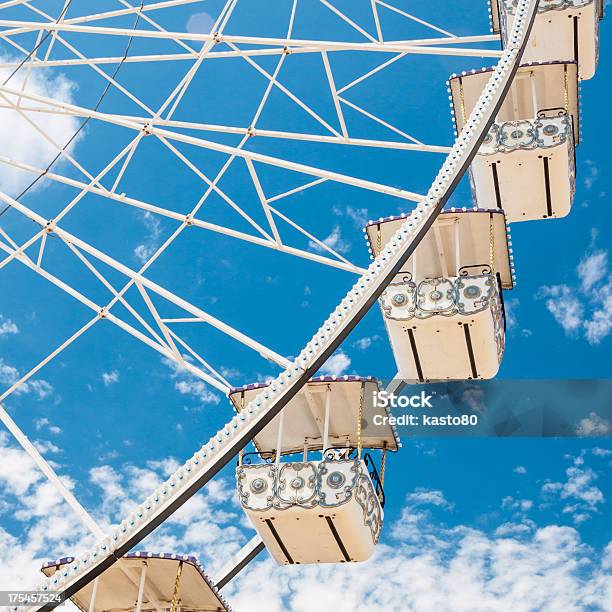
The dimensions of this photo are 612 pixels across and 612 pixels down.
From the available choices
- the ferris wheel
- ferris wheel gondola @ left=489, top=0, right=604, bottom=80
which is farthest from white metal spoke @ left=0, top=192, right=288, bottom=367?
ferris wheel gondola @ left=489, top=0, right=604, bottom=80

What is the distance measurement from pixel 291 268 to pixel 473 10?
30.1 ft

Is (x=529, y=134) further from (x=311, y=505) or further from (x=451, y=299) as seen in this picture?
(x=311, y=505)

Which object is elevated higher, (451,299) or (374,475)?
(451,299)

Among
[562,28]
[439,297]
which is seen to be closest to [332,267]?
[439,297]

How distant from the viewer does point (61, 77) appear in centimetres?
3147

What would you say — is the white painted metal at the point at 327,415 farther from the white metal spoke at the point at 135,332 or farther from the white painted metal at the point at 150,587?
the white painted metal at the point at 150,587

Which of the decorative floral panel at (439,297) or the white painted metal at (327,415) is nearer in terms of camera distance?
the white painted metal at (327,415)

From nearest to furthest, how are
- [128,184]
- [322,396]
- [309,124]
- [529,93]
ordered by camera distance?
1. [322,396]
2. [529,93]
3. [128,184]
4. [309,124]

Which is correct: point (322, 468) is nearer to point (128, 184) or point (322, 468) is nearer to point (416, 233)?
point (416, 233)

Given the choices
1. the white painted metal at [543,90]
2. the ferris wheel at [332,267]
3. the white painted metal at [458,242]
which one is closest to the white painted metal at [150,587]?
the ferris wheel at [332,267]

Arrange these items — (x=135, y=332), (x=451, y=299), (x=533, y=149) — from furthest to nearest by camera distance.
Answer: (x=533, y=149), (x=451, y=299), (x=135, y=332)

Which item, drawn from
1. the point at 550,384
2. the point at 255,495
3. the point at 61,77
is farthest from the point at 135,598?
the point at 61,77

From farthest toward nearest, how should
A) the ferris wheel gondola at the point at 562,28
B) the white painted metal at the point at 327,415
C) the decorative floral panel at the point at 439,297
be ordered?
1. the ferris wheel gondola at the point at 562,28
2. the decorative floral panel at the point at 439,297
3. the white painted metal at the point at 327,415

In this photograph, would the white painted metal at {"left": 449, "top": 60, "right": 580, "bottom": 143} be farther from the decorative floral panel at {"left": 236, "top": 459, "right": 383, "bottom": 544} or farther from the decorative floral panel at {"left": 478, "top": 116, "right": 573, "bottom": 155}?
the decorative floral panel at {"left": 236, "top": 459, "right": 383, "bottom": 544}
